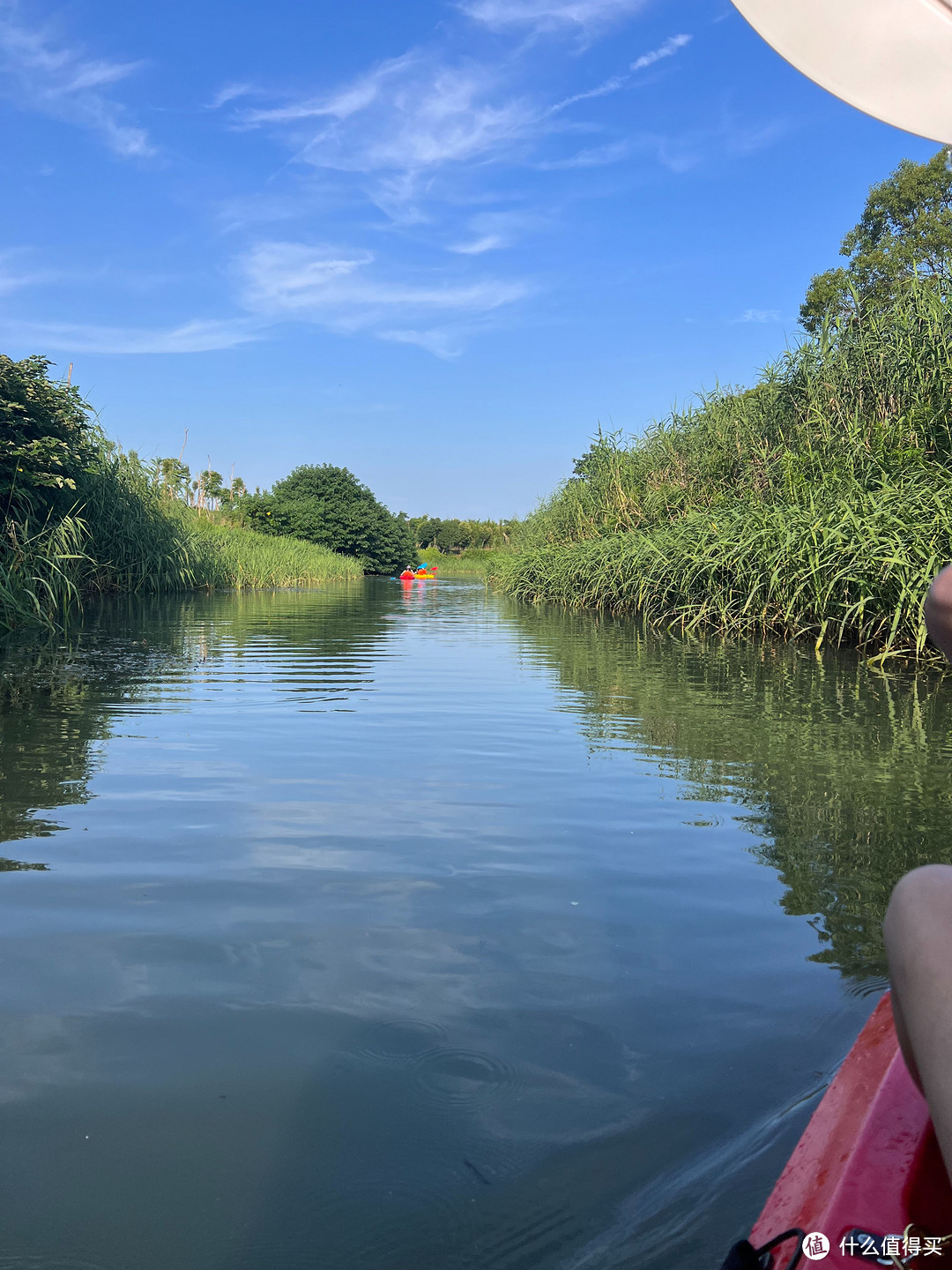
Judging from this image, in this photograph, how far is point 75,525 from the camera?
409 inches

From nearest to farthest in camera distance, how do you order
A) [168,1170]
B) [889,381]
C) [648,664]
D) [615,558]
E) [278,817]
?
[168,1170] < [278,817] < [648,664] < [889,381] < [615,558]

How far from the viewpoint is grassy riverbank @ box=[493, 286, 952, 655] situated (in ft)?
23.0

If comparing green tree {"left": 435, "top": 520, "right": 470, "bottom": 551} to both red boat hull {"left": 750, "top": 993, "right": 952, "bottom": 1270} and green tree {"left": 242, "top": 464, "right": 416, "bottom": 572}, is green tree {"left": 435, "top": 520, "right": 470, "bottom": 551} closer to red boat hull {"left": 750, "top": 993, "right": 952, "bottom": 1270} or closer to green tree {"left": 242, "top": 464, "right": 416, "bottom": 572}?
green tree {"left": 242, "top": 464, "right": 416, "bottom": 572}

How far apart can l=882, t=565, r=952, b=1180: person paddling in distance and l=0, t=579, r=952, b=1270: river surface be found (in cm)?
58

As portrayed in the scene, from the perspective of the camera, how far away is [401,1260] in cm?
119

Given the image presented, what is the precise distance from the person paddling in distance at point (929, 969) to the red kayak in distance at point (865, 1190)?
0.15 metres

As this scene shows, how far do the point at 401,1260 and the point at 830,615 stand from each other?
724 cm

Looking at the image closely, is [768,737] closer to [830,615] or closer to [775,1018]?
[775,1018]

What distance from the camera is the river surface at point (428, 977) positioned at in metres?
1.28

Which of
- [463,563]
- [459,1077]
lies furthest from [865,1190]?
[463,563]

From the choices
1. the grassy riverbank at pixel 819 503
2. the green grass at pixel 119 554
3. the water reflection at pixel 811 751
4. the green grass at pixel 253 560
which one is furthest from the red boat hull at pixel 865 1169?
the green grass at pixel 253 560

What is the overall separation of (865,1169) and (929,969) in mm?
301

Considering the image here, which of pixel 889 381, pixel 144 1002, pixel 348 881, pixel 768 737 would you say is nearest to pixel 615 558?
pixel 889 381

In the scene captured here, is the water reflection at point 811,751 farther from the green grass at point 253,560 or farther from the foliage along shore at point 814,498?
the green grass at point 253,560
